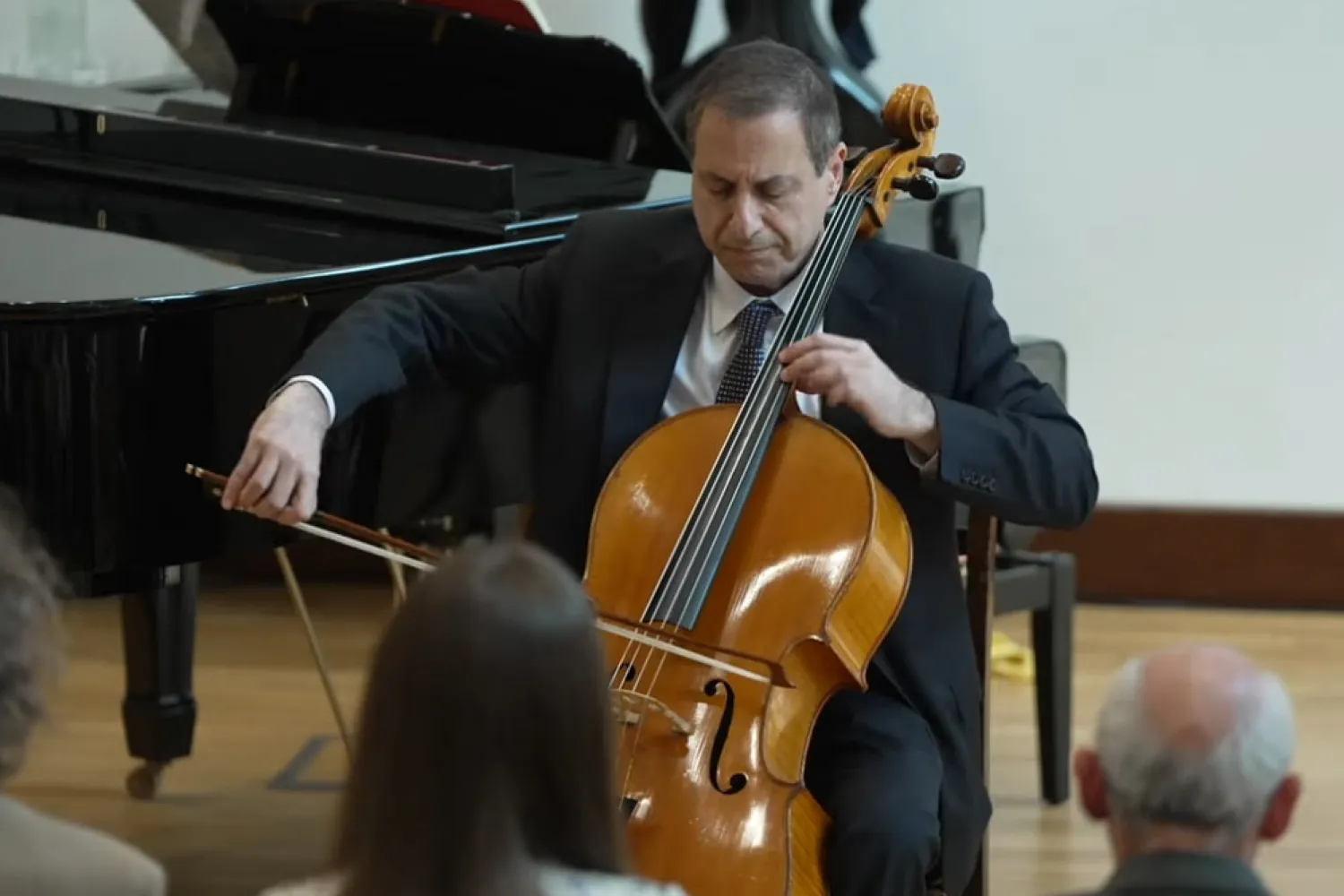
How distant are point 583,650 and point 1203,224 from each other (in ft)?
→ 10.9

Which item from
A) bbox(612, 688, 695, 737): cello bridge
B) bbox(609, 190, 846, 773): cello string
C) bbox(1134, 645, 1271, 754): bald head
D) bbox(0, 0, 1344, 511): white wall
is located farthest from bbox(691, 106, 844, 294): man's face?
bbox(0, 0, 1344, 511): white wall

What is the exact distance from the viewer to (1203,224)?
4.20 m

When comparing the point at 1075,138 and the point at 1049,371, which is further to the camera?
the point at 1075,138

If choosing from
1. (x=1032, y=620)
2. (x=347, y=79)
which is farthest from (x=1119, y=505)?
(x=347, y=79)

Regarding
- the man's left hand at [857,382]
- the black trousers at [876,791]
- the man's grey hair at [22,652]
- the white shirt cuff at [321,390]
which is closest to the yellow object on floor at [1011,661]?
the black trousers at [876,791]

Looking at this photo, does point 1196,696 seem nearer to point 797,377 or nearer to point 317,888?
point 317,888

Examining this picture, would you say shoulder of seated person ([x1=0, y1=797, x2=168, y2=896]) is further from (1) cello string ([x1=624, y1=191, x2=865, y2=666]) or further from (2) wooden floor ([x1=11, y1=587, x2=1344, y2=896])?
(2) wooden floor ([x1=11, y1=587, x2=1344, y2=896])

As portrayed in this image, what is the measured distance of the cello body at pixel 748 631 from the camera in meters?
1.83

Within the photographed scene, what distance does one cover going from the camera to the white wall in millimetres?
4129

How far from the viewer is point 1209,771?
123cm

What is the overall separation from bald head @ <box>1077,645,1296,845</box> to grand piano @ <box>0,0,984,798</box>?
4.31 ft

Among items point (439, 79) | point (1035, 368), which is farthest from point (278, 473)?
point (1035, 368)

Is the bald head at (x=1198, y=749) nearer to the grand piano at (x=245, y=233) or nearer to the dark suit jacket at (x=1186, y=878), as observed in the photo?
the dark suit jacket at (x=1186, y=878)

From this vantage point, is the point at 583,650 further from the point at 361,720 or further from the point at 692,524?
the point at 692,524
